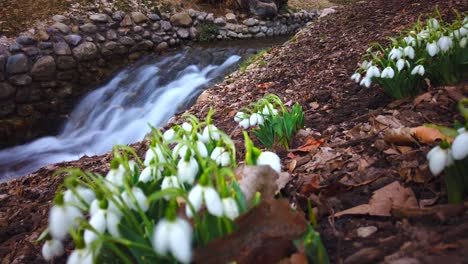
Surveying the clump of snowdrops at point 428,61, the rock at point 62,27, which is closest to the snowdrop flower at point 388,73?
the clump of snowdrops at point 428,61

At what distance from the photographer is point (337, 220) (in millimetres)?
1241

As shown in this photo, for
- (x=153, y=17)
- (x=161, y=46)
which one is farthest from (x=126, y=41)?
(x=153, y=17)

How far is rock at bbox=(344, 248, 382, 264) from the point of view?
0.99 metres

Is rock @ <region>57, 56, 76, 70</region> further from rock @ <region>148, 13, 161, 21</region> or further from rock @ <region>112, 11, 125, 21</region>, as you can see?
rock @ <region>148, 13, 161, 21</region>

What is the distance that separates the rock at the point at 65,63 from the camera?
19.5ft

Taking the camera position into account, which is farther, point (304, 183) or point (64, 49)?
point (64, 49)

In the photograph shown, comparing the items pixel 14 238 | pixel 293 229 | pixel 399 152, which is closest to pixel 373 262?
pixel 293 229

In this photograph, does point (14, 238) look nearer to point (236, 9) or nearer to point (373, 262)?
point (373, 262)

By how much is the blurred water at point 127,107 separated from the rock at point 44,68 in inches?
26.5

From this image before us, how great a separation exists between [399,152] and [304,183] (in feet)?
1.42

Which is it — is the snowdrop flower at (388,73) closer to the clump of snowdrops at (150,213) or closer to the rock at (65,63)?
the clump of snowdrops at (150,213)

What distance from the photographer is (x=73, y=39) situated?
20.5 ft

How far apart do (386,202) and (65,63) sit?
5.97 m

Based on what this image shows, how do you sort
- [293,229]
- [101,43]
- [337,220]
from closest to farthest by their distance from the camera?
[293,229], [337,220], [101,43]
